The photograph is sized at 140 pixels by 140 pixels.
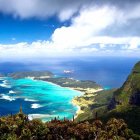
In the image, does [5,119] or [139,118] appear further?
[139,118]

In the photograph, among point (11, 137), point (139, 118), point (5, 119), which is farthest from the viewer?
point (139, 118)

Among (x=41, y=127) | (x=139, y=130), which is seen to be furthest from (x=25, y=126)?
(x=139, y=130)

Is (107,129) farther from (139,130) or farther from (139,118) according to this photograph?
(139,118)

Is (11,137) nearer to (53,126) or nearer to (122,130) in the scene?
(53,126)

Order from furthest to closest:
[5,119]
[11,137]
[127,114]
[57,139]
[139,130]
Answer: [127,114]
[139,130]
[5,119]
[57,139]
[11,137]

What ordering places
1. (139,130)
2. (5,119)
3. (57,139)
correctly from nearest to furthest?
(57,139)
(5,119)
(139,130)

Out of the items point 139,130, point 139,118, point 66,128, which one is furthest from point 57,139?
point 139,118

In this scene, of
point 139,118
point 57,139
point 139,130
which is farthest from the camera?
point 139,118

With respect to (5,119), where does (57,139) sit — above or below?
below

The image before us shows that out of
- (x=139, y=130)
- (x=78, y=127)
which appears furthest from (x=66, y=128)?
(x=139, y=130)

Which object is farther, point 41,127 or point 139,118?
point 139,118
